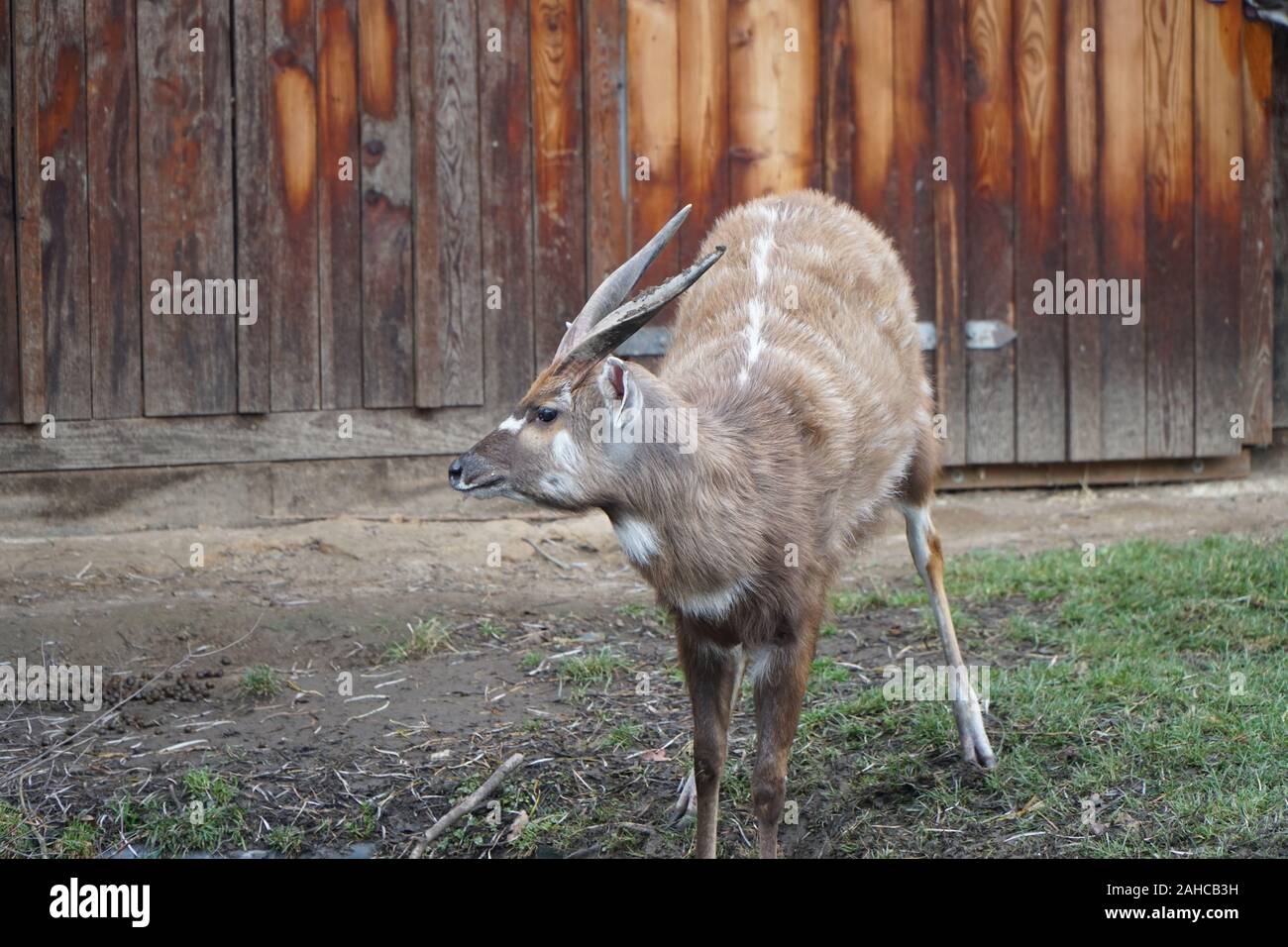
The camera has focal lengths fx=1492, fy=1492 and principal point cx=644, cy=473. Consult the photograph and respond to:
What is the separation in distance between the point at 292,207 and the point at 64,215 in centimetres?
108

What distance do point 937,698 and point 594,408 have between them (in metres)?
2.04

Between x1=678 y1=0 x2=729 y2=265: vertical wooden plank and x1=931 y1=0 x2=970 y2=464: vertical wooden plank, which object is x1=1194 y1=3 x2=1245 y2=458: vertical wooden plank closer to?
x1=931 y1=0 x2=970 y2=464: vertical wooden plank

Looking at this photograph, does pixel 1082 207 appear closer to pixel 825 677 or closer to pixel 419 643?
pixel 825 677

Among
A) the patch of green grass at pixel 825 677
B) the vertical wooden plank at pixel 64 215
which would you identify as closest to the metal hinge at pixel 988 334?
the patch of green grass at pixel 825 677

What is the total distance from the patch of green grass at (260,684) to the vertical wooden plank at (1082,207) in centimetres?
481

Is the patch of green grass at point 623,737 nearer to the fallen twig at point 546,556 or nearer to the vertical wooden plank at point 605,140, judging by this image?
the fallen twig at point 546,556

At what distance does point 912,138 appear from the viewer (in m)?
8.15

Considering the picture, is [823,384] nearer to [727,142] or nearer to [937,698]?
[937,698]

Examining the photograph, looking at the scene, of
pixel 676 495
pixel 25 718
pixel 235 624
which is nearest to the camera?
pixel 676 495

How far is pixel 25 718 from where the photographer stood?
17.4 ft

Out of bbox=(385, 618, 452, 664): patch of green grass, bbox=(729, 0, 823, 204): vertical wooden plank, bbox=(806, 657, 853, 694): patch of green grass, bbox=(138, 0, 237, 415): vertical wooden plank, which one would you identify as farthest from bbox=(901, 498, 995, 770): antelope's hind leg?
bbox=(138, 0, 237, 415): vertical wooden plank

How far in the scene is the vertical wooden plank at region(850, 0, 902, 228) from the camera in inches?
316

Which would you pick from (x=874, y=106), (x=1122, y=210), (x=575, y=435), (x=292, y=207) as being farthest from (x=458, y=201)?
(x=575, y=435)
